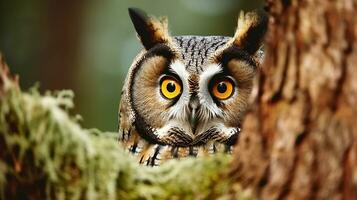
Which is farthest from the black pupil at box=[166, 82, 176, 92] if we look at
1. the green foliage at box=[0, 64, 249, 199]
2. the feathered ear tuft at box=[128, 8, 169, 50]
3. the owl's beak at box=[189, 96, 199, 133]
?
the green foliage at box=[0, 64, 249, 199]

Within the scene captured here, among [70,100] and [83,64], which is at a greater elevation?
[83,64]

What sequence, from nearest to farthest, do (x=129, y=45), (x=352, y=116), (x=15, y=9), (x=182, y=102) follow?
1. (x=352, y=116)
2. (x=182, y=102)
3. (x=15, y=9)
4. (x=129, y=45)

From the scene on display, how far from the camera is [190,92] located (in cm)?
297

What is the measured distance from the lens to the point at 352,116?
1315 mm

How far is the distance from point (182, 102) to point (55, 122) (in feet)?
5.37

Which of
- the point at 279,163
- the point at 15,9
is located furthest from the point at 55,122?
the point at 15,9

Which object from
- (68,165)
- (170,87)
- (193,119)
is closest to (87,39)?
(170,87)

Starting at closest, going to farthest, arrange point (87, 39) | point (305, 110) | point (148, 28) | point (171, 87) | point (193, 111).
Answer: point (305, 110), point (193, 111), point (171, 87), point (148, 28), point (87, 39)

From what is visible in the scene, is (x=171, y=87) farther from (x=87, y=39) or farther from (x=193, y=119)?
(x=87, y=39)

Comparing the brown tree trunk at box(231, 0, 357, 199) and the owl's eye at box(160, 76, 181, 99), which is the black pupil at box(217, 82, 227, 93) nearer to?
the owl's eye at box(160, 76, 181, 99)

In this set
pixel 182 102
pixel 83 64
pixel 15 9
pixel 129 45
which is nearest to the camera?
pixel 182 102

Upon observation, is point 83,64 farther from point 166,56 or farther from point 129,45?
point 129,45

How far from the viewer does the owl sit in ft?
9.73

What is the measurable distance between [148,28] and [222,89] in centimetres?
46
